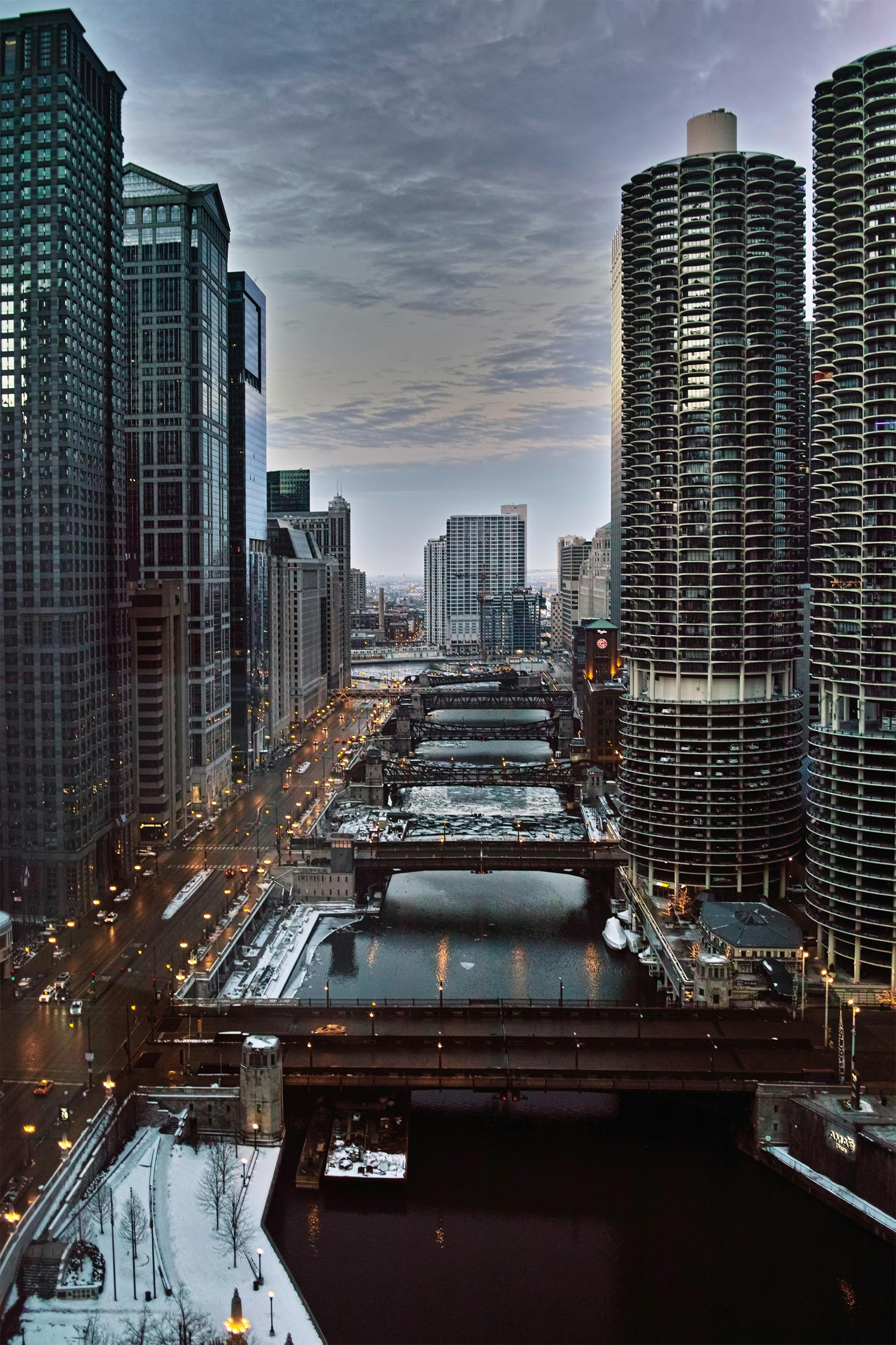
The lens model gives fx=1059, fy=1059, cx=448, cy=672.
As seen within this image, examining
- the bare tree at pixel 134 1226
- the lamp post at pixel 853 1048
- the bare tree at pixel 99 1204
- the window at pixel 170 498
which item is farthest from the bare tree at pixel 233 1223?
the window at pixel 170 498

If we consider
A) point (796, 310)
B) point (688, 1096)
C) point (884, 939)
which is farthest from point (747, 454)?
point (688, 1096)

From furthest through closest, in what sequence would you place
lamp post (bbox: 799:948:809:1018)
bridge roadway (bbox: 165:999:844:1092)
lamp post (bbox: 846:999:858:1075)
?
lamp post (bbox: 799:948:809:1018), lamp post (bbox: 846:999:858:1075), bridge roadway (bbox: 165:999:844:1092)

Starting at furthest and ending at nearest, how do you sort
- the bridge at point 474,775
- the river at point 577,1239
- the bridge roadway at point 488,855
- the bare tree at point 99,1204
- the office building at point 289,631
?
the office building at point 289,631 < the bridge at point 474,775 < the bridge roadway at point 488,855 < the bare tree at point 99,1204 < the river at point 577,1239

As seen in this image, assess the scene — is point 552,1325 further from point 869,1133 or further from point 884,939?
point 884,939

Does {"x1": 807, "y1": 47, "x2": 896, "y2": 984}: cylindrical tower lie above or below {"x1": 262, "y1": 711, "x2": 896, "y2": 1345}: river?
above

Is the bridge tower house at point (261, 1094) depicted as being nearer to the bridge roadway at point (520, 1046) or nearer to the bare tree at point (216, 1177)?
the bare tree at point (216, 1177)

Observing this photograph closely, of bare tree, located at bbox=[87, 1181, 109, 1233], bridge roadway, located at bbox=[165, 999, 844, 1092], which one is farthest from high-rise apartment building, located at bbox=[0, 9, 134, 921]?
bare tree, located at bbox=[87, 1181, 109, 1233]

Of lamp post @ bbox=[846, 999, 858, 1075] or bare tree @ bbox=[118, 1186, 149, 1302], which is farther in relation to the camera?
lamp post @ bbox=[846, 999, 858, 1075]

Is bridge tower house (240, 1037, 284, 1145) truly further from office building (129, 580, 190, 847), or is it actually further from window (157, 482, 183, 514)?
window (157, 482, 183, 514)
